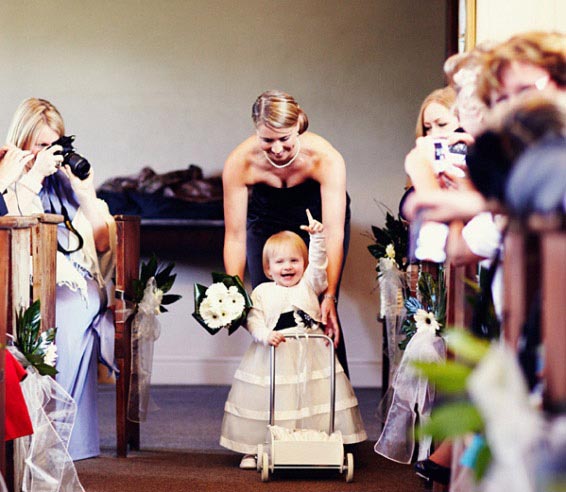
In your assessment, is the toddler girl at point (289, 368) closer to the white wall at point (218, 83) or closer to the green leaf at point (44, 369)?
the green leaf at point (44, 369)

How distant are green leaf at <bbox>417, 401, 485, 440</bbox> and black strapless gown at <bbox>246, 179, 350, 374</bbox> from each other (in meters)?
2.89

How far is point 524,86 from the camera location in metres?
1.91

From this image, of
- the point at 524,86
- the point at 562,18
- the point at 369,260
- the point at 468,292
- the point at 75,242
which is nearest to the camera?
the point at 524,86

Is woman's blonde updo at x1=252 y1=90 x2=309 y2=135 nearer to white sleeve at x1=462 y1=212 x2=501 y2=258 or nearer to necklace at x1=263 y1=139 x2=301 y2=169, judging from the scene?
necklace at x1=263 y1=139 x2=301 y2=169

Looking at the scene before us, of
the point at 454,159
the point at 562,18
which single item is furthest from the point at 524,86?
the point at 562,18

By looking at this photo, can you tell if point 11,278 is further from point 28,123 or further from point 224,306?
point 28,123

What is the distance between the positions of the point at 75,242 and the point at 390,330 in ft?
4.56

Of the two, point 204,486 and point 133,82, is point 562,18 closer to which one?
point 204,486

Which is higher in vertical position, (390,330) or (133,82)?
(133,82)

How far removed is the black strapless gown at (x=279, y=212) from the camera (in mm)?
4371

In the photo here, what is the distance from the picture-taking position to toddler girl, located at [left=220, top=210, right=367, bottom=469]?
13.2ft

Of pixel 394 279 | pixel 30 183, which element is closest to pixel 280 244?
pixel 394 279

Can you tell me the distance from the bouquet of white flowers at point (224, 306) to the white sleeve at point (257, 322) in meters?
0.03

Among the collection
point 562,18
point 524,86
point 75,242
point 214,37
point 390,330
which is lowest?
point 390,330
